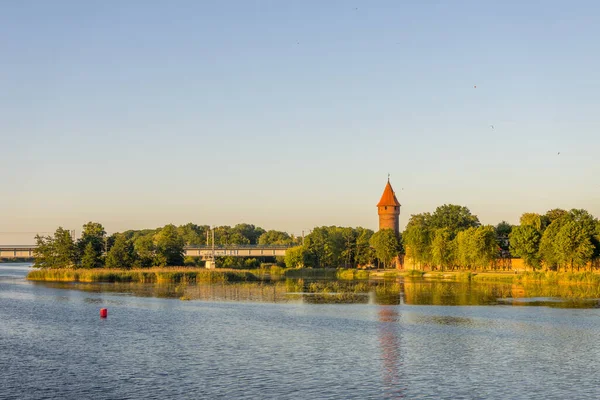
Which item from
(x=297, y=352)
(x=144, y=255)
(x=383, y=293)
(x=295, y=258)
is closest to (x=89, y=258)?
(x=144, y=255)

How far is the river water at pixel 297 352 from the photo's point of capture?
3288 cm

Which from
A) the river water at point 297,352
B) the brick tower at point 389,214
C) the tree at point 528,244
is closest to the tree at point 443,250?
the tree at point 528,244

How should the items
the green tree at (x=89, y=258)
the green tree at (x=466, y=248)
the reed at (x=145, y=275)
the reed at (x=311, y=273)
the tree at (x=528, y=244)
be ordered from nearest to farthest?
the reed at (x=145, y=275), the green tree at (x=89, y=258), the tree at (x=528, y=244), the green tree at (x=466, y=248), the reed at (x=311, y=273)

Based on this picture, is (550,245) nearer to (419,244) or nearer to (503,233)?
(419,244)

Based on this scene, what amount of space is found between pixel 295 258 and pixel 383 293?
7468cm

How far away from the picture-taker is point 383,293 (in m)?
91.4

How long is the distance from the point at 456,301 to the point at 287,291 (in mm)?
25675

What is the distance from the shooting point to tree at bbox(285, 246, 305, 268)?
165m

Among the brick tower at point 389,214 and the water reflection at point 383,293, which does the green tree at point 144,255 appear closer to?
the water reflection at point 383,293

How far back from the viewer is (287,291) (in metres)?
94.2

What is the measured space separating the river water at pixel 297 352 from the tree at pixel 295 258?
93499 millimetres

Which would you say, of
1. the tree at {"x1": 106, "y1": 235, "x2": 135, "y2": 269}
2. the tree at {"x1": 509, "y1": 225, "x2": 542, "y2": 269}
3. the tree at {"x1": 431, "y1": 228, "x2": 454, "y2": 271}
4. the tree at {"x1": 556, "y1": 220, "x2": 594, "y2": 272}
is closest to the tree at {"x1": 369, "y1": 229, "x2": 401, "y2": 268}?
the tree at {"x1": 431, "y1": 228, "x2": 454, "y2": 271}

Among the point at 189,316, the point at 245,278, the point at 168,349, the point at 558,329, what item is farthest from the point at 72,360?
the point at 245,278

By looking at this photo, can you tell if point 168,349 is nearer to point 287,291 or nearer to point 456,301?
point 456,301
